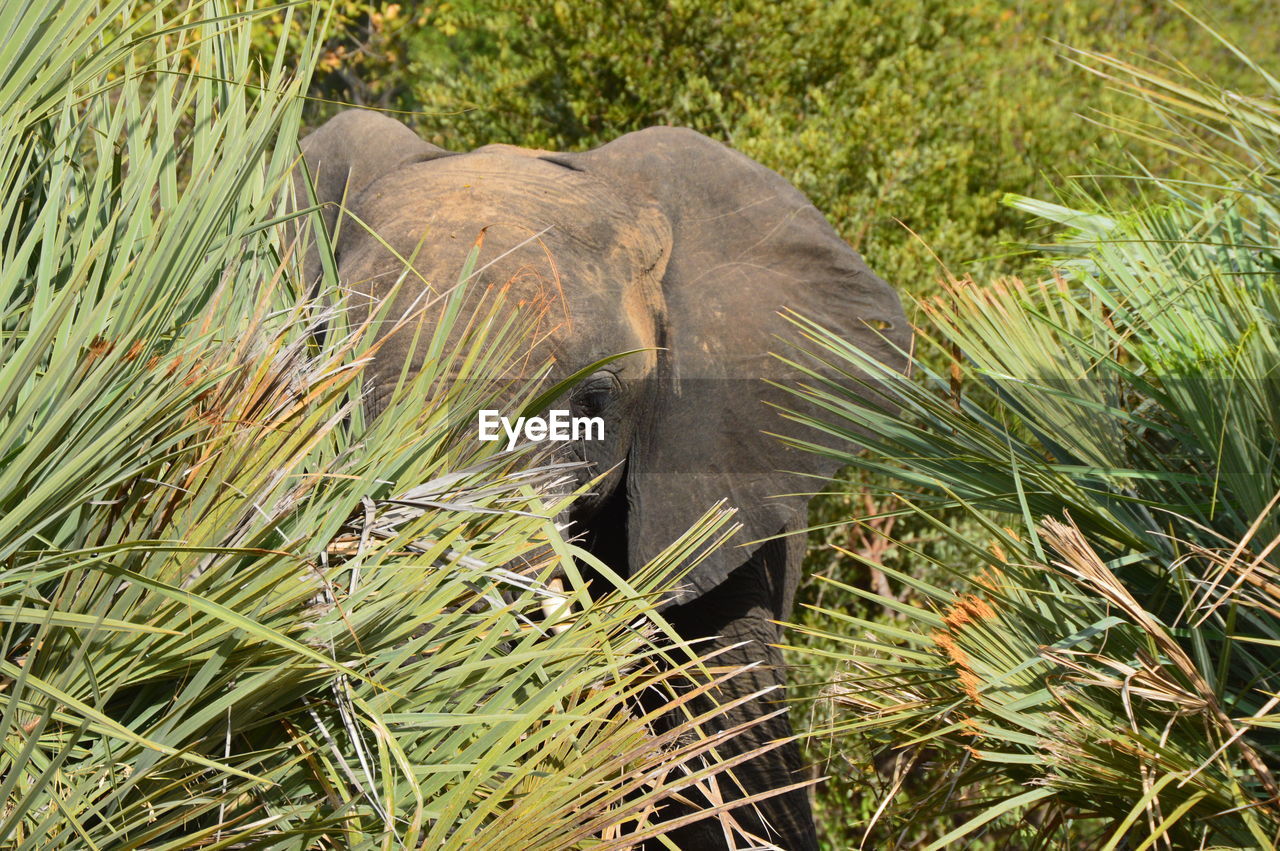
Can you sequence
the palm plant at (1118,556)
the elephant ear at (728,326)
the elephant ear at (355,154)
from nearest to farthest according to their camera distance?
the palm plant at (1118,556) → the elephant ear at (728,326) → the elephant ear at (355,154)

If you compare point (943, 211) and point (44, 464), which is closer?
point (44, 464)

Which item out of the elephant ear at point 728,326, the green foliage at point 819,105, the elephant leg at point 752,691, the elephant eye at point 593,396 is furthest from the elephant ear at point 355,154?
the green foliage at point 819,105

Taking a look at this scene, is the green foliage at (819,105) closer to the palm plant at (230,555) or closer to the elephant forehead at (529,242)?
the elephant forehead at (529,242)

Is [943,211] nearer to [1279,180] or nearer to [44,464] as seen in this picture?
[1279,180]

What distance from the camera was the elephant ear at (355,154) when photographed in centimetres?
369

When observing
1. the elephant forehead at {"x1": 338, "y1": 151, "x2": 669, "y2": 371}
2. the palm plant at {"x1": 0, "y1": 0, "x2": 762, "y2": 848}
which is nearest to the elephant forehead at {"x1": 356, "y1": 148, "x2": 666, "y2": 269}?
the elephant forehead at {"x1": 338, "y1": 151, "x2": 669, "y2": 371}

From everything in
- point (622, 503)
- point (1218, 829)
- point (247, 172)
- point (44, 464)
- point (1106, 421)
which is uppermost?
point (247, 172)

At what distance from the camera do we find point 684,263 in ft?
12.1

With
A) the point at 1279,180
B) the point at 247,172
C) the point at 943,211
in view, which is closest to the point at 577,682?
the point at 247,172

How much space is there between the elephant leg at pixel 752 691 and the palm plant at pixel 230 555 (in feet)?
6.40

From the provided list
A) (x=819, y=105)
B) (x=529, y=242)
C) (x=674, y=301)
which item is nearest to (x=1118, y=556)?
(x=529, y=242)

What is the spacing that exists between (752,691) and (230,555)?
106 inches

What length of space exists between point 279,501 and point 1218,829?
1.32 meters

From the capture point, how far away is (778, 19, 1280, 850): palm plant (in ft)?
6.18
